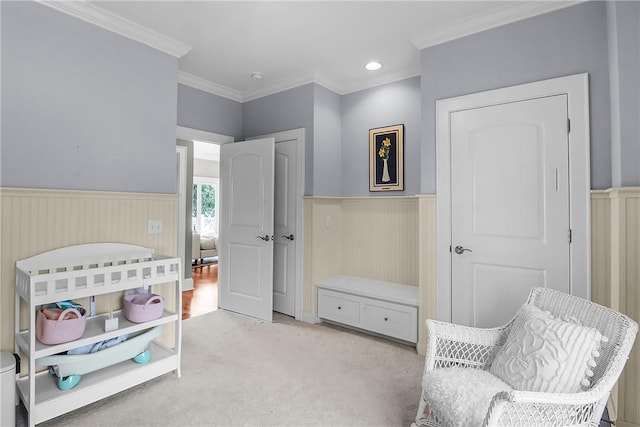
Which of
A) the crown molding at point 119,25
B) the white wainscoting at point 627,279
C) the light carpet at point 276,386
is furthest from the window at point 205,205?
the white wainscoting at point 627,279

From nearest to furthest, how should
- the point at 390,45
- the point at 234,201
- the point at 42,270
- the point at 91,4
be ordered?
the point at 42,270
the point at 91,4
the point at 390,45
the point at 234,201

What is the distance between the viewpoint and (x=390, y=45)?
283cm

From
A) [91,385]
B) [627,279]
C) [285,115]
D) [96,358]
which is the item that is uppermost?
[285,115]

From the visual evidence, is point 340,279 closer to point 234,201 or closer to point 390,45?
point 234,201

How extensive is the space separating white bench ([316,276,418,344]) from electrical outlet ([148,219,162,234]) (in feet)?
5.23

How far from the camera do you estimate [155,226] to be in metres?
2.67

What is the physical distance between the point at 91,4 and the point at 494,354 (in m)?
3.24

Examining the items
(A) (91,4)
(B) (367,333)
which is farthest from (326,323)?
(A) (91,4)

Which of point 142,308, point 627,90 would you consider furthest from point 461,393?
point 142,308

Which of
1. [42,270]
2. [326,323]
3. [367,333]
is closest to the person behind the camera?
[42,270]

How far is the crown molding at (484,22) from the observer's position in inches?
86.7

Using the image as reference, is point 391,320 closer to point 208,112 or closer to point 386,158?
point 386,158

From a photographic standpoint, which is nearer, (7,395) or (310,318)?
(7,395)

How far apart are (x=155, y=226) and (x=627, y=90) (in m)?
3.13
